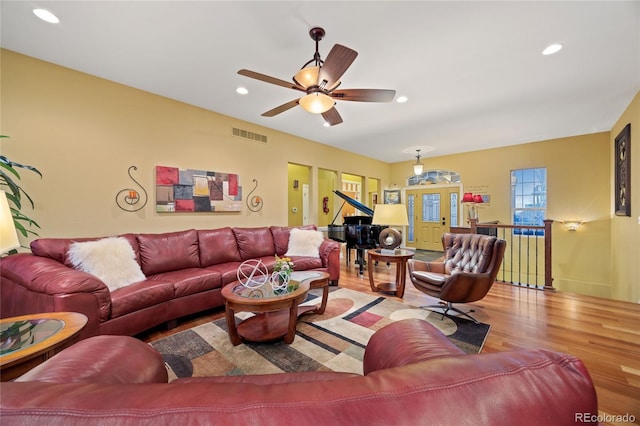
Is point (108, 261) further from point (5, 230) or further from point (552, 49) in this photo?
point (552, 49)

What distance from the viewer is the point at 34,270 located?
2008 millimetres

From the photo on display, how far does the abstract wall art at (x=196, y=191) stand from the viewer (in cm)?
352

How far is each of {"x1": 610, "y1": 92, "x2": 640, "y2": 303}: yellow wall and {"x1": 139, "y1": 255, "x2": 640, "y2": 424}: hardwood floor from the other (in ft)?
2.33

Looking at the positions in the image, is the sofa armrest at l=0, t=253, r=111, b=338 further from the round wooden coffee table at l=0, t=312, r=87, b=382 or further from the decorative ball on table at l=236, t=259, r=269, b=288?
the decorative ball on table at l=236, t=259, r=269, b=288

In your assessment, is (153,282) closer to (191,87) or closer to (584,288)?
(191,87)

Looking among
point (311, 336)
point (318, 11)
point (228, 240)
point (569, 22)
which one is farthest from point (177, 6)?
point (569, 22)

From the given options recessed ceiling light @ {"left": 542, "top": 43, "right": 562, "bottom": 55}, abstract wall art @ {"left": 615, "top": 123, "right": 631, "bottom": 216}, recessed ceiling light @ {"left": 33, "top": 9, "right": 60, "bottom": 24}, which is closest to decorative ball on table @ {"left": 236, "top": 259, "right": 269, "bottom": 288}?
recessed ceiling light @ {"left": 33, "top": 9, "right": 60, "bottom": 24}

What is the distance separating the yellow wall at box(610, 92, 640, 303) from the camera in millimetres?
3387

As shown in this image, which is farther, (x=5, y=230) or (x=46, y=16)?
(x=46, y=16)

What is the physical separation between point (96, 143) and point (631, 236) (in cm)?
744

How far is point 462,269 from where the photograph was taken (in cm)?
318

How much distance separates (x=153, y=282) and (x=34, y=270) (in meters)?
0.86

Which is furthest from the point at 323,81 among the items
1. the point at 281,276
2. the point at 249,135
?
→ the point at 249,135

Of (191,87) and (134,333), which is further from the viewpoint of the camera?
(191,87)
